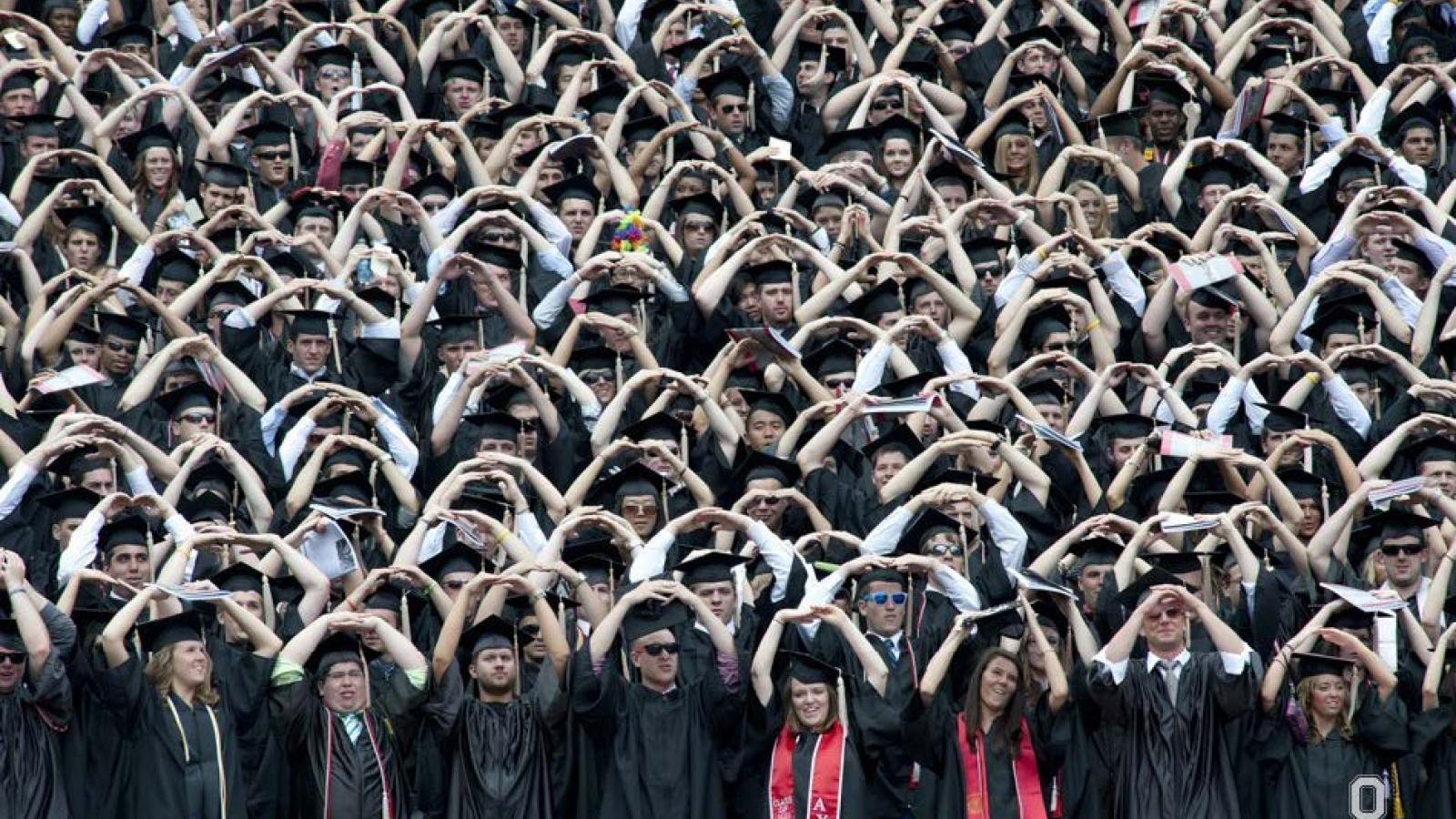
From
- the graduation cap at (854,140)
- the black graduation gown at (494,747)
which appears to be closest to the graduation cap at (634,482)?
the black graduation gown at (494,747)

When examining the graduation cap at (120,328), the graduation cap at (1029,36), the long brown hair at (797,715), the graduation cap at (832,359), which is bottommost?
the long brown hair at (797,715)

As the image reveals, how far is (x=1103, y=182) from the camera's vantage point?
15.7 meters

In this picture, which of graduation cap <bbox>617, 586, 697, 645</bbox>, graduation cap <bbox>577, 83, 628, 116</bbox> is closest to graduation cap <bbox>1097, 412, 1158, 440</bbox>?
graduation cap <bbox>617, 586, 697, 645</bbox>

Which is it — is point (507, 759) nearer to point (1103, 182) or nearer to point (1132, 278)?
point (1132, 278)

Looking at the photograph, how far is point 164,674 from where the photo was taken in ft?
38.7

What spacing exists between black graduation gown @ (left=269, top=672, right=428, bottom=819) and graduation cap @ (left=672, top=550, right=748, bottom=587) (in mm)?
1086

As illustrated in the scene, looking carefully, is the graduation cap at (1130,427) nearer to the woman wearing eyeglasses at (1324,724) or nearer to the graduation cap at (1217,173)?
the woman wearing eyeglasses at (1324,724)

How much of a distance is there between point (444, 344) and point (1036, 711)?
3453 mm

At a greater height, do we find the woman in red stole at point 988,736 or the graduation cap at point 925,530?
the graduation cap at point 925,530

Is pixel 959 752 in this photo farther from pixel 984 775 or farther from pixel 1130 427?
pixel 1130 427

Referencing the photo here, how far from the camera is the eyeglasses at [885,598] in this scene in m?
12.2

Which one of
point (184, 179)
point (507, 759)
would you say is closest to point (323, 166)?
point (184, 179)

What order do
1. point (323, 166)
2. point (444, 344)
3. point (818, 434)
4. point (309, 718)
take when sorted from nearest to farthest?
point (309, 718)
point (818, 434)
point (444, 344)
point (323, 166)

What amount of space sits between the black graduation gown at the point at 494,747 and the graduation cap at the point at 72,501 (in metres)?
1.70
